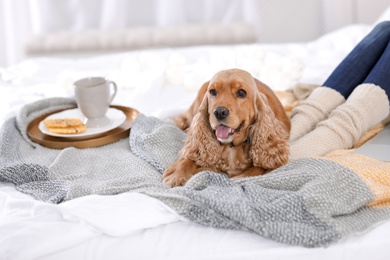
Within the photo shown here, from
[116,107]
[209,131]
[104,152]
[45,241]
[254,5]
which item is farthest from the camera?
[254,5]

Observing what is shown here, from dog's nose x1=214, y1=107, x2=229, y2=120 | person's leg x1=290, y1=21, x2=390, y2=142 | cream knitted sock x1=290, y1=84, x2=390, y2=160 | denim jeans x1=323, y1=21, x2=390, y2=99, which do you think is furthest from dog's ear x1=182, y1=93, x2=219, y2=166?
denim jeans x1=323, y1=21, x2=390, y2=99

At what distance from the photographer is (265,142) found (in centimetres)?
133

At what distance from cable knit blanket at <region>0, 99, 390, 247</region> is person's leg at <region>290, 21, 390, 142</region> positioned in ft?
1.02

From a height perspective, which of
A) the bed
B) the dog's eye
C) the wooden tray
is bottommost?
the bed

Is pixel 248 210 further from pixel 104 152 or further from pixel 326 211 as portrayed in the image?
pixel 104 152

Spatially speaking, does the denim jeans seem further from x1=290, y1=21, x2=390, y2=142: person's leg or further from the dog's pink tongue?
the dog's pink tongue

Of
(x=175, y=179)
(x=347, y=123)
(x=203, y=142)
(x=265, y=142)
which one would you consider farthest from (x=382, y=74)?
(x=175, y=179)

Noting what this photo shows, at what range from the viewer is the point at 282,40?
3.56m

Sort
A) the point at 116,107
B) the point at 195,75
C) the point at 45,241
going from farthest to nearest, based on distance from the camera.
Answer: the point at 195,75
the point at 116,107
the point at 45,241

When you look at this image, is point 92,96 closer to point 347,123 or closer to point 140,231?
point 140,231

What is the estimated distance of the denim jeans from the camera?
1720mm

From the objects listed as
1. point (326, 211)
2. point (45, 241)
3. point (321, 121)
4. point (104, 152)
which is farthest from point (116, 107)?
point (326, 211)

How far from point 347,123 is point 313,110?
5.2 inches

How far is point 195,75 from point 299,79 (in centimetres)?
40
